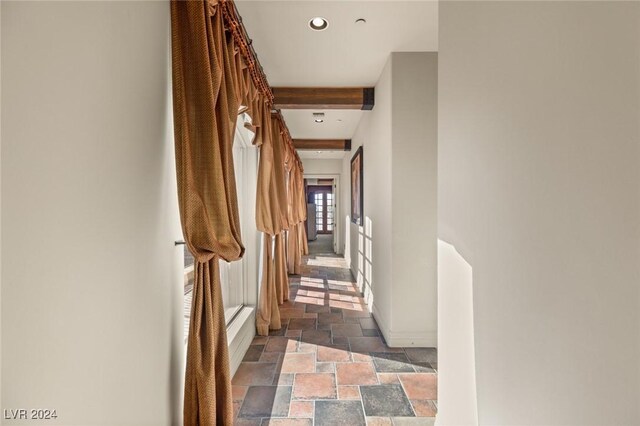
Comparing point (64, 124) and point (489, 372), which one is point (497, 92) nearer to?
point (489, 372)

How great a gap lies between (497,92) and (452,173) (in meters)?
0.41

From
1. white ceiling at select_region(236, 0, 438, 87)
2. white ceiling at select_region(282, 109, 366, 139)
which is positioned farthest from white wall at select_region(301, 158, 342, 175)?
white ceiling at select_region(236, 0, 438, 87)

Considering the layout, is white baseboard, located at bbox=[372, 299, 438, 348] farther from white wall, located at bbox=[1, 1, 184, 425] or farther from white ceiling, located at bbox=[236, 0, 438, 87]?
white ceiling, located at bbox=[236, 0, 438, 87]

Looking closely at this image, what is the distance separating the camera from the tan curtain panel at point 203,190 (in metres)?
1.20

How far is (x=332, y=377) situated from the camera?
2172 mm

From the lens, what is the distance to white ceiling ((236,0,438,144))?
2.00m

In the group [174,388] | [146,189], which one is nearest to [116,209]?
[146,189]

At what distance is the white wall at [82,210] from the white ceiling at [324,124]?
3.21 meters

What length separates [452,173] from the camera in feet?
4.25

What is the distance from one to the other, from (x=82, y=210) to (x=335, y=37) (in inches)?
85.8

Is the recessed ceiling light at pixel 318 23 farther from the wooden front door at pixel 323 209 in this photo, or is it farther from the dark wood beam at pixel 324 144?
the wooden front door at pixel 323 209

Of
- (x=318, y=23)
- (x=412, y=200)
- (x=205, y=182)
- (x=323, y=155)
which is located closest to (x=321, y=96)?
(x=318, y=23)

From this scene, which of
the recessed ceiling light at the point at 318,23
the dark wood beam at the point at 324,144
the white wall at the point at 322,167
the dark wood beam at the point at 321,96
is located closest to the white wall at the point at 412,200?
the dark wood beam at the point at 321,96

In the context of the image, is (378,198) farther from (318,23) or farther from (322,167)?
(322,167)
